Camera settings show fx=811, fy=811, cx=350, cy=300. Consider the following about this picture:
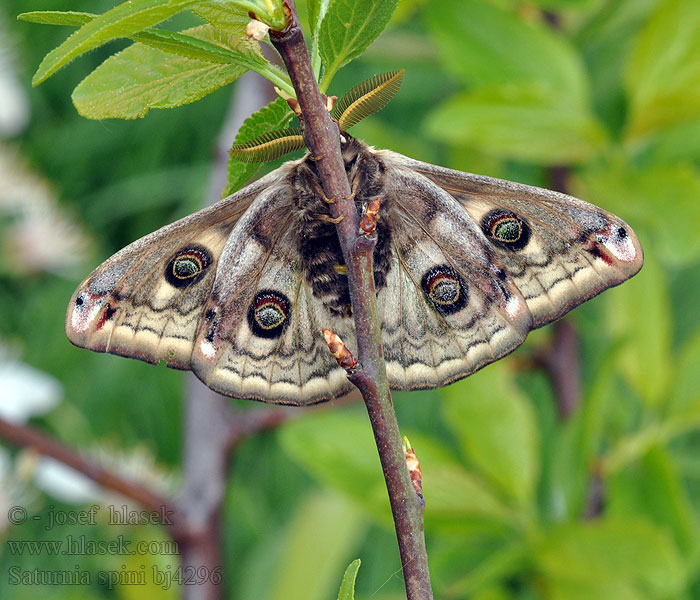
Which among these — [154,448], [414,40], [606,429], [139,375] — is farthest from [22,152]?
[606,429]

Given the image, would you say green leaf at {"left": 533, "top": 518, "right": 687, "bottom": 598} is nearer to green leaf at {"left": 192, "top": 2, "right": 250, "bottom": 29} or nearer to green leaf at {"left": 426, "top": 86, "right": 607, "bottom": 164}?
green leaf at {"left": 426, "top": 86, "right": 607, "bottom": 164}

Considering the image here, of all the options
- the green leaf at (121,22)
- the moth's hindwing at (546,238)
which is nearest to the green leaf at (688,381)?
the moth's hindwing at (546,238)

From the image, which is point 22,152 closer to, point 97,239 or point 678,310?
point 97,239

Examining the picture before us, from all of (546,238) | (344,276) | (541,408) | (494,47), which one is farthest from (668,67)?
(541,408)

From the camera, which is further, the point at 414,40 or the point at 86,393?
the point at 86,393

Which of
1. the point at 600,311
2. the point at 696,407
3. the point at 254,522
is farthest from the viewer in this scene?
the point at 254,522

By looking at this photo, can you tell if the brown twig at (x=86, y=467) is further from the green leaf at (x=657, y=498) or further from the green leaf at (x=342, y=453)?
the green leaf at (x=657, y=498)

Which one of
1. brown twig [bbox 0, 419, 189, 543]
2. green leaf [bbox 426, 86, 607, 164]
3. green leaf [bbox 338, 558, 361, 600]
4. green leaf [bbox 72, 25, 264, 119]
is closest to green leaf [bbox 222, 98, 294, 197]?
green leaf [bbox 72, 25, 264, 119]
